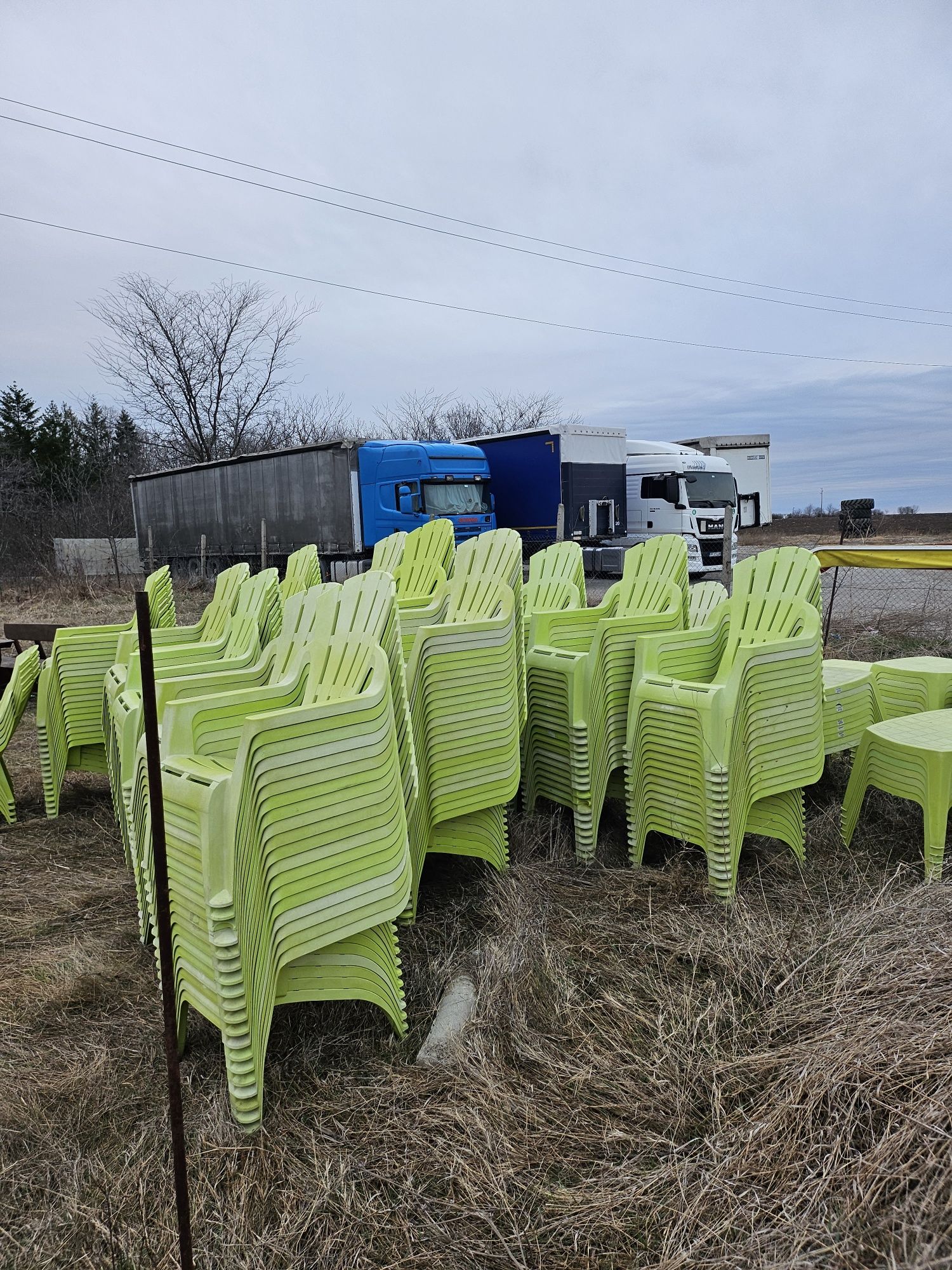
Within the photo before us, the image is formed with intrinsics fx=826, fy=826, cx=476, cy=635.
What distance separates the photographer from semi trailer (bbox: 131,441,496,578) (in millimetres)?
12609

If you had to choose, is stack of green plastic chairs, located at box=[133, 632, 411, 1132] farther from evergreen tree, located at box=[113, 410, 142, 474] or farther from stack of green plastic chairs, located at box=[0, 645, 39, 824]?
evergreen tree, located at box=[113, 410, 142, 474]

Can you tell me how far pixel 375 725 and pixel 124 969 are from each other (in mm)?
1264

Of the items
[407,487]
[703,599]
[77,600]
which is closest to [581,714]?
[703,599]

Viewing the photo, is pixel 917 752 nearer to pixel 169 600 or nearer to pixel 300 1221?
pixel 300 1221

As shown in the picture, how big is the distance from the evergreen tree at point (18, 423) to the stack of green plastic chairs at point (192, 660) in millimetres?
28221

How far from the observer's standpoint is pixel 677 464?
560 inches

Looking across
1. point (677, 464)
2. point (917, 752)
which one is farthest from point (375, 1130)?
point (677, 464)

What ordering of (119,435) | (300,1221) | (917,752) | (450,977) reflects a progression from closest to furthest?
(300,1221)
(450,977)
(917,752)
(119,435)

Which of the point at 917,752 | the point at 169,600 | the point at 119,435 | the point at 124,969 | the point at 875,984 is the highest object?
the point at 119,435

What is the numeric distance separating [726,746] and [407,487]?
10365mm

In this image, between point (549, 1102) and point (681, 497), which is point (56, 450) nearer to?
point (681, 497)

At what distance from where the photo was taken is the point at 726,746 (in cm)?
272

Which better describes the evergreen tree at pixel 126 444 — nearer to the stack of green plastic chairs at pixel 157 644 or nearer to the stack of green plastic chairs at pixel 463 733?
the stack of green plastic chairs at pixel 157 644

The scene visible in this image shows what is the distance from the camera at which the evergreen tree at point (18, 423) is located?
94.9 feet
